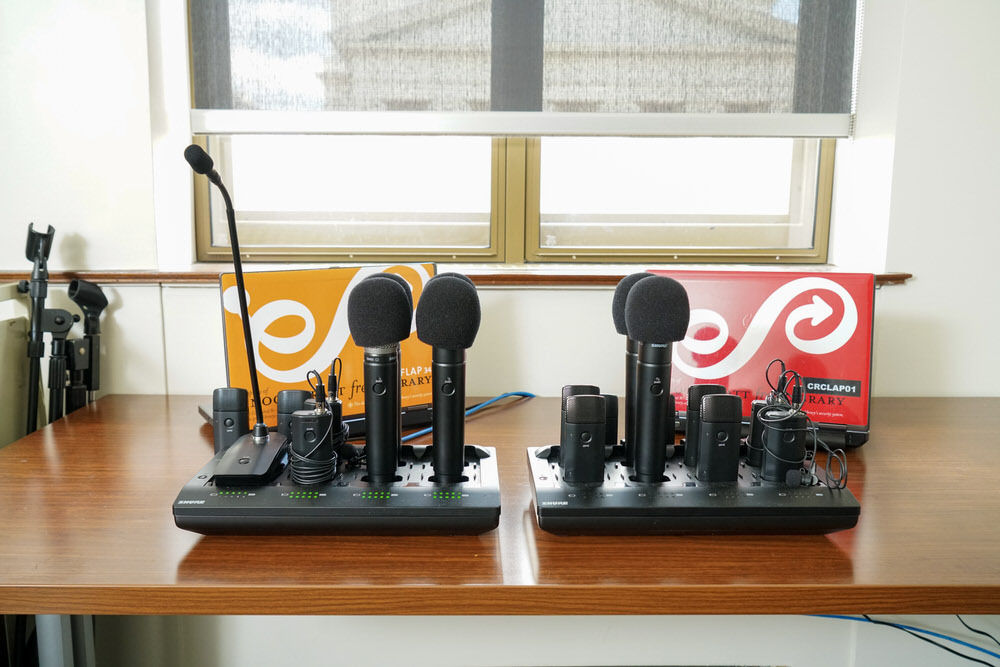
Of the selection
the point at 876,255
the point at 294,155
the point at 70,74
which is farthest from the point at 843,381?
the point at 70,74

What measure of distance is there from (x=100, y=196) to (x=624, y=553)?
1413 millimetres

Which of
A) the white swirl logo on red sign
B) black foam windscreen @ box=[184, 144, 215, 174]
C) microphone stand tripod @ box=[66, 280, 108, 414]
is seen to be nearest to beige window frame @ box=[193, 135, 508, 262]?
microphone stand tripod @ box=[66, 280, 108, 414]

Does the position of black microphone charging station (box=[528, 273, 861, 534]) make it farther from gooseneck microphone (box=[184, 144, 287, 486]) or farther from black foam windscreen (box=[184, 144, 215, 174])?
black foam windscreen (box=[184, 144, 215, 174])

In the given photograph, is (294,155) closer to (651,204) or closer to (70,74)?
(70,74)

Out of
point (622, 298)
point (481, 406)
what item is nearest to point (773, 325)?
point (622, 298)

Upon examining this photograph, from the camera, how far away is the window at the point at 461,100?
1.64m

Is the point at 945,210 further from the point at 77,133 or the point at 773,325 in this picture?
the point at 77,133

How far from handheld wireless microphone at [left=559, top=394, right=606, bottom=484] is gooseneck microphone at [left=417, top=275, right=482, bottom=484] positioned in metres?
0.15

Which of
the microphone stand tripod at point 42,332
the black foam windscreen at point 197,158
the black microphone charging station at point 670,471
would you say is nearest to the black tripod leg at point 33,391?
the microphone stand tripod at point 42,332

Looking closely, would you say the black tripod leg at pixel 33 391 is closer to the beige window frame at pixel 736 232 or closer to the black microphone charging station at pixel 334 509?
the black microphone charging station at pixel 334 509

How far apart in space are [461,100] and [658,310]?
989 mm

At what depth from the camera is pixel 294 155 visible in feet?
5.96

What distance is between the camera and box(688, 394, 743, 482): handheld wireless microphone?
933 mm

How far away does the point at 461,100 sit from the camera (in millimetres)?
1670
